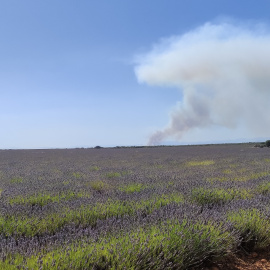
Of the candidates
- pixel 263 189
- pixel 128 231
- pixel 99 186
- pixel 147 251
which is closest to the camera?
Result: pixel 147 251

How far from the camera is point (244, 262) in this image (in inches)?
110

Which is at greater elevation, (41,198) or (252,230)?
(41,198)

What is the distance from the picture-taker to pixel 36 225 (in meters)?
3.17

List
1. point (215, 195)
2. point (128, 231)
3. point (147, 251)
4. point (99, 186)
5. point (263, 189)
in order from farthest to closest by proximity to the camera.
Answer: point (99, 186) < point (263, 189) < point (215, 195) < point (128, 231) < point (147, 251)

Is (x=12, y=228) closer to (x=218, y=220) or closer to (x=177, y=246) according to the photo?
(x=177, y=246)

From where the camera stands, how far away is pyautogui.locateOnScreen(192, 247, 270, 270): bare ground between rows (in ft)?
8.63

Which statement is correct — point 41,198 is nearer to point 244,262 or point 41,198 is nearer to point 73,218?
point 73,218

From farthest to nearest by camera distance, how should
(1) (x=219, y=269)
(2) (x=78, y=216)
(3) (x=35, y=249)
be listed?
(2) (x=78, y=216) → (1) (x=219, y=269) → (3) (x=35, y=249)

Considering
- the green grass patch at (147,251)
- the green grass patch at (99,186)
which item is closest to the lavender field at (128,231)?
the green grass patch at (147,251)

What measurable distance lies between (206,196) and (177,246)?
234 cm

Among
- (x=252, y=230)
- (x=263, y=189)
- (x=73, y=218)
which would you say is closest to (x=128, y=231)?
(x=73, y=218)

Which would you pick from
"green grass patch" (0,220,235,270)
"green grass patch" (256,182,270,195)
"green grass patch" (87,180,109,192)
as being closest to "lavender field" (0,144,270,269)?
"green grass patch" (0,220,235,270)

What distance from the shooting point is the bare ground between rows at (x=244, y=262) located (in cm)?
263

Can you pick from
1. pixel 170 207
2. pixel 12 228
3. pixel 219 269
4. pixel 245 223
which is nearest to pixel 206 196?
pixel 170 207
